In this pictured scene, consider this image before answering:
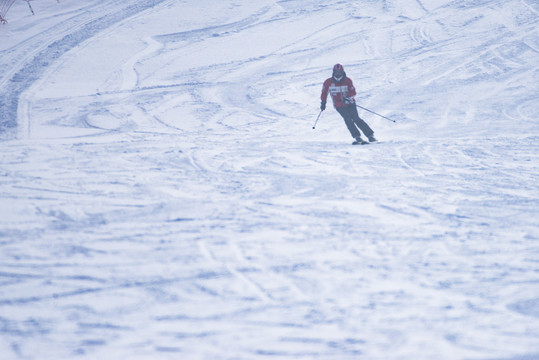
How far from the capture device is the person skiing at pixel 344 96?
8103 mm

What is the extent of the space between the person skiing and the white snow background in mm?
271

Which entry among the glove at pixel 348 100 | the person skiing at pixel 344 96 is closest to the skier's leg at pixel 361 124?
the person skiing at pixel 344 96

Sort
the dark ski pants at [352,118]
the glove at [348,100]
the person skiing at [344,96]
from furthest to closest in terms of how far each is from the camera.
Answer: the dark ski pants at [352,118], the glove at [348,100], the person skiing at [344,96]

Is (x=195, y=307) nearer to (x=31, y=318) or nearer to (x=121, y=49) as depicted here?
(x=31, y=318)

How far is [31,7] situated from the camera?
17094mm

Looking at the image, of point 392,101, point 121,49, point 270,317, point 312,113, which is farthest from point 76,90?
point 270,317

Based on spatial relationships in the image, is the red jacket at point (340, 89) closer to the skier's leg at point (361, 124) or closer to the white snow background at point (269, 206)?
the skier's leg at point (361, 124)

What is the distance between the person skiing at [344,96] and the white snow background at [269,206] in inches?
10.7

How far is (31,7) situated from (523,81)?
15196 millimetres

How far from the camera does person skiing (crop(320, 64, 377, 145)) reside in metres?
8.10

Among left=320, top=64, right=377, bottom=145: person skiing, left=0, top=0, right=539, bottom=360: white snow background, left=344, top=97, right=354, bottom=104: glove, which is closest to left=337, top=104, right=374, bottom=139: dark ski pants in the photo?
left=320, top=64, right=377, bottom=145: person skiing

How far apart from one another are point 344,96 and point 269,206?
10.6 ft

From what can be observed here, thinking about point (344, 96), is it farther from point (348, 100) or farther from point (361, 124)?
point (361, 124)

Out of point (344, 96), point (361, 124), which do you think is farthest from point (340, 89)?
point (361, 124)
